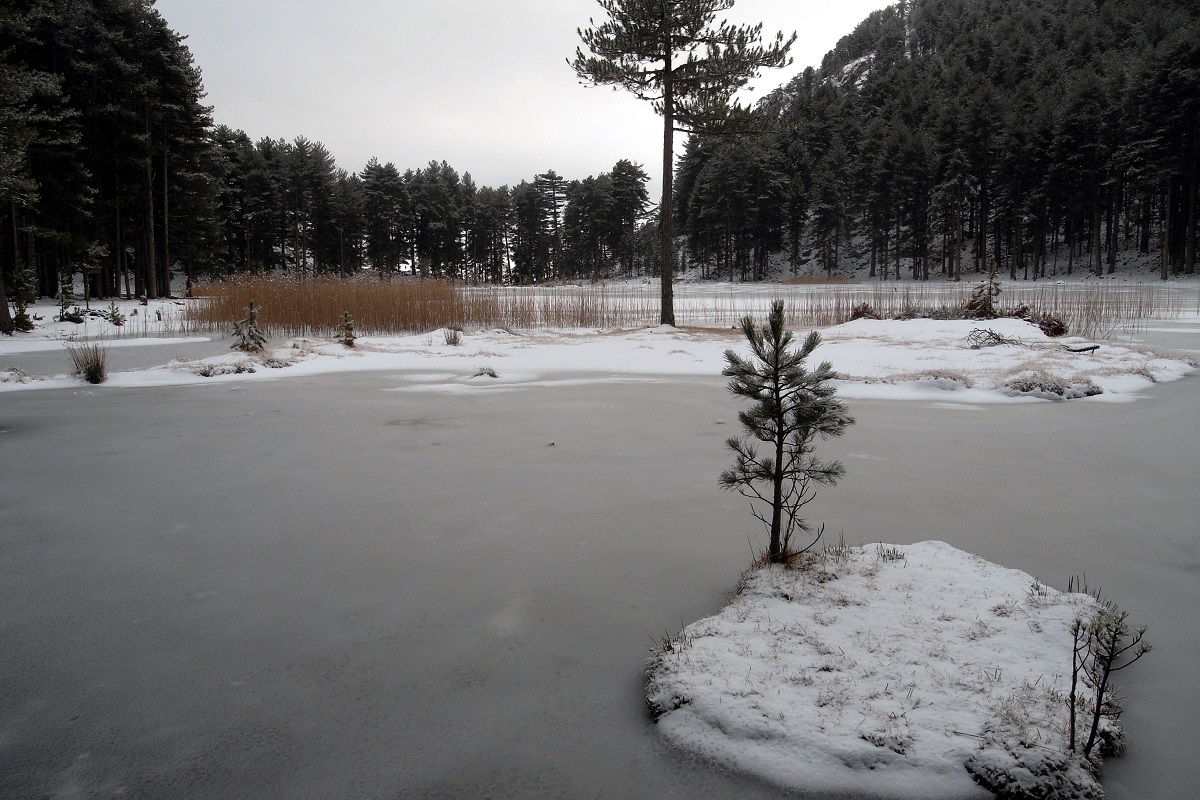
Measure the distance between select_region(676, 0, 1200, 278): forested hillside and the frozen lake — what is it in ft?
39.6

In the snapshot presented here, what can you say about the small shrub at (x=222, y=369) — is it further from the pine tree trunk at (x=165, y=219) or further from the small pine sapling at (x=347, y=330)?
the pine tree trunk at (x=165, y=219)

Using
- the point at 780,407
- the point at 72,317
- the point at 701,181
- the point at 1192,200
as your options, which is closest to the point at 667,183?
the point at 780,407

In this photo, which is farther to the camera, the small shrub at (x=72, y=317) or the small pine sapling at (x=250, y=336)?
the small shrub at (x=72, y=317)

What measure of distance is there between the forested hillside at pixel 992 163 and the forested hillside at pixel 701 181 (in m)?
0.19

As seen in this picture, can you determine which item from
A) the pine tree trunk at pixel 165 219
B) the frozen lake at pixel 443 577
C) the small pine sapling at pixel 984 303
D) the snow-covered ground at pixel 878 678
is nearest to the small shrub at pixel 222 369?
the frozen lake at pixel 443 577

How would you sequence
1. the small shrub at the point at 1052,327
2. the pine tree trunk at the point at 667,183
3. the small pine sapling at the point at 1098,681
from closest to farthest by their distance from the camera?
the small pine sapling at the point at 1098,681 < the small shrub at the point at 1052,327 < the pine tree trunk at the point at 667,183

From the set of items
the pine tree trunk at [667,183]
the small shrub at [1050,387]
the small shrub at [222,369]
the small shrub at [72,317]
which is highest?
A: the pine tree trunk at [667,183]

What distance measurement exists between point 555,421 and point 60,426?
152 inches

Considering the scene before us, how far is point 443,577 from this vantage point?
226 cm

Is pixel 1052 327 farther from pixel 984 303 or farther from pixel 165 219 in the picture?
pixel 165 219

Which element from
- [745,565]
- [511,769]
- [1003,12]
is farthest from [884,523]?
[1003,12]

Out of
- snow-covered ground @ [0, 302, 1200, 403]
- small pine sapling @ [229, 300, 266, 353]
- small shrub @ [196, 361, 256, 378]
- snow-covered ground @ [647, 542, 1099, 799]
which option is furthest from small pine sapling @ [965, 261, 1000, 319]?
small pine sapling @ [229, 300, 266, 353]

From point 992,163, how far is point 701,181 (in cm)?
2113

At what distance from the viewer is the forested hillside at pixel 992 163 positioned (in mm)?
32188
